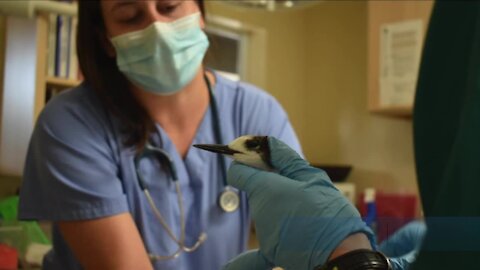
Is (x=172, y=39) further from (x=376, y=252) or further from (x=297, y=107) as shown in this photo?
(x=297, y=107)

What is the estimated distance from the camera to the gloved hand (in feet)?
0.93

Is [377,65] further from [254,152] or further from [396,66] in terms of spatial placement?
[254,152]

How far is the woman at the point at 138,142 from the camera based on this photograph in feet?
2.19

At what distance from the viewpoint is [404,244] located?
0.34 metres

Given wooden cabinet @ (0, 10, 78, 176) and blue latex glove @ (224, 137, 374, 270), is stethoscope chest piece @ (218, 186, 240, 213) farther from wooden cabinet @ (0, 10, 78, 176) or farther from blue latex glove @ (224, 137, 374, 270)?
wooden cabinet @ (0, 10, 78, 176)

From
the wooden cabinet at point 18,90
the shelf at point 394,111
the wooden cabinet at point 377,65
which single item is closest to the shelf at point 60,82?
the wooden cabinet at point 18,90

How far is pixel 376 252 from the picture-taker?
1.02 feet

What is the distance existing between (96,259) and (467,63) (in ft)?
1.73

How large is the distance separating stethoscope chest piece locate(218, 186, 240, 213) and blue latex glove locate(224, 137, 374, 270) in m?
0.33

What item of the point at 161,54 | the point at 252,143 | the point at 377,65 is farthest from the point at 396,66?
the point at 252,143

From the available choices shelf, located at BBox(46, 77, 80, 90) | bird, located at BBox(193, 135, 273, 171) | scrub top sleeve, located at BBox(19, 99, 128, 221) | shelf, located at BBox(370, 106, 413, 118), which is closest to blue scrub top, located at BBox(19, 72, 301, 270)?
scrub top sleeve, located at BBox(19, 99, 128, 221)

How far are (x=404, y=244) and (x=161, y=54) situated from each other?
52 centimetres

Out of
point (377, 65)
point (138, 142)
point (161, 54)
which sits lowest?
point (377, 65)

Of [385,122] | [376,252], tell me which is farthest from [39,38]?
[376,252]
